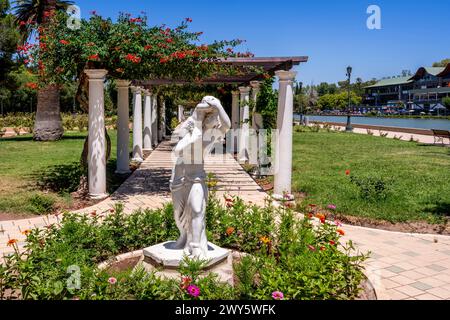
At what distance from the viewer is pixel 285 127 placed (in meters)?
8.90

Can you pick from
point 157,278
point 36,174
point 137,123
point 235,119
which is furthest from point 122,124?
point 157,278

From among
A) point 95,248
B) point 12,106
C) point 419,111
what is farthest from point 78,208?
point 419,111

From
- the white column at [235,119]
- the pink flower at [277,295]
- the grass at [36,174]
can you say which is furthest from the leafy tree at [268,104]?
the pink flower at [277,295]

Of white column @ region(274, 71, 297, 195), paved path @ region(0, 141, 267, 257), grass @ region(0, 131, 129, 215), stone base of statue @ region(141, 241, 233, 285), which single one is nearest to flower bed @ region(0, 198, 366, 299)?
stone base of statue @ region(141, 241, 233, 285)

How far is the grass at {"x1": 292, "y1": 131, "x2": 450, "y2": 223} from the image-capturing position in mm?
7859

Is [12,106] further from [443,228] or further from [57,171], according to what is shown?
[443,228]

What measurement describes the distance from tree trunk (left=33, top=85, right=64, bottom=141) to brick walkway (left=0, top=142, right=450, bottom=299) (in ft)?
33.8

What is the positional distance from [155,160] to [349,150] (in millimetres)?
8766

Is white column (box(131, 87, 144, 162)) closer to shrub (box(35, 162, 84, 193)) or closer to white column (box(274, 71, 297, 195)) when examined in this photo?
shrub (box(35, 162, 84, 193))

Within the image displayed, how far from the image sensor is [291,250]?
14.9 ft

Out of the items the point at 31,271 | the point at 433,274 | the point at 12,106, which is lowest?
the point at 433,274

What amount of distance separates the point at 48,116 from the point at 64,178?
1004 cm

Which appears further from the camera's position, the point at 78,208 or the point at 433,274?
the point at 78,208

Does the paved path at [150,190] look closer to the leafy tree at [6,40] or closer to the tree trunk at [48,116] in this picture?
the tree trunk at [48,116]
